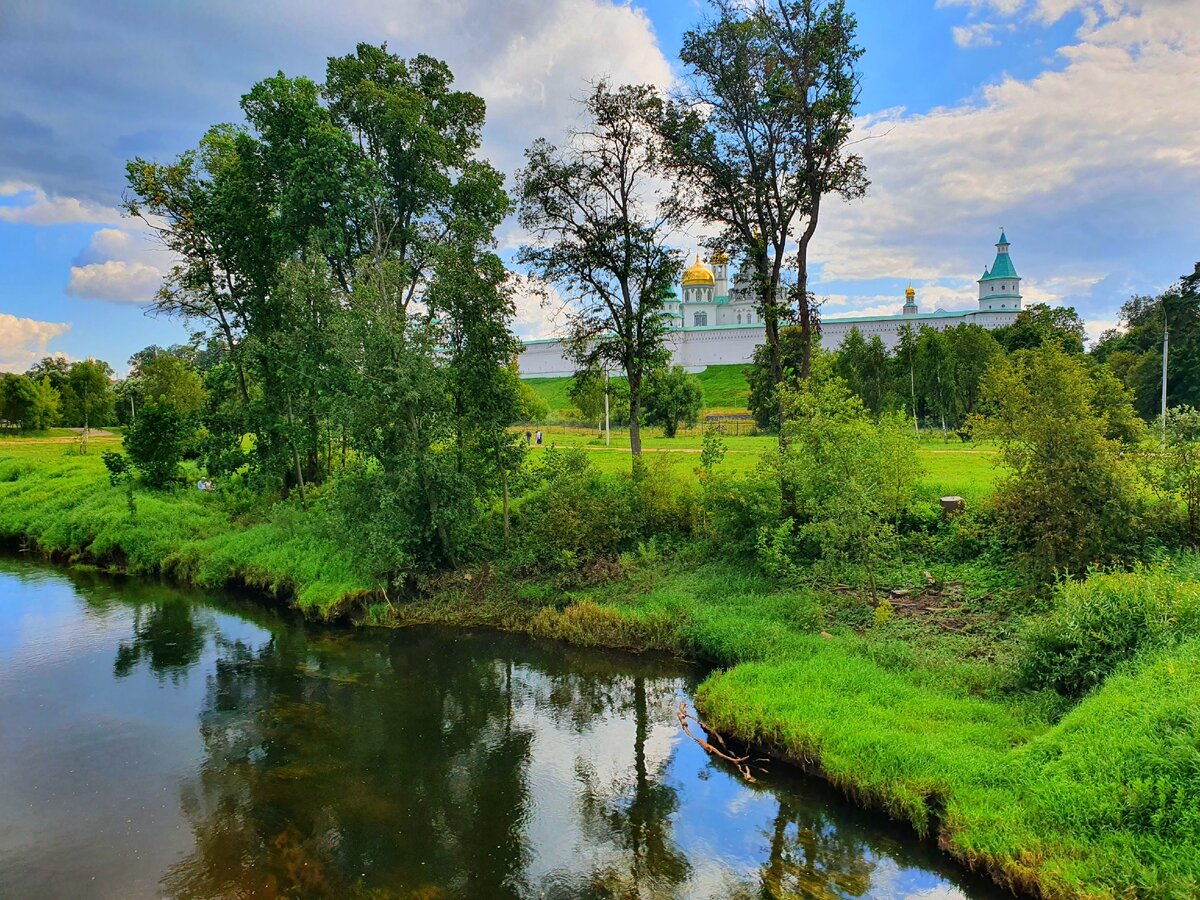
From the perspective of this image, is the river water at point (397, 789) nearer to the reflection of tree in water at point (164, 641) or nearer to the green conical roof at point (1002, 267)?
the reflection of tree in water at point (164, 641)

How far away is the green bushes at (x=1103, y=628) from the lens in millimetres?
9211

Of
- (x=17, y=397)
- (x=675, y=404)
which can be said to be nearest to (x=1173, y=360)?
(x=675, y=404)

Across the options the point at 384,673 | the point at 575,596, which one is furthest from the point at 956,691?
the point at 384,673

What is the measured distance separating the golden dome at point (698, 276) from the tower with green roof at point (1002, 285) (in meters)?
38.7

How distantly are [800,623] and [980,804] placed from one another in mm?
5863

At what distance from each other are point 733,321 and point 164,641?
98.9 meters

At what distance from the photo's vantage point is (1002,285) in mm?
91875

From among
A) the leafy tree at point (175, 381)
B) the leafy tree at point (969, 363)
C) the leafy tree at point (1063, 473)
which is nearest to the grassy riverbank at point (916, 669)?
the leafy tree at point (1063, 473)

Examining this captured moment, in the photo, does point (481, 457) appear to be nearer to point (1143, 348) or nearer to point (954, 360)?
point (954, 360)

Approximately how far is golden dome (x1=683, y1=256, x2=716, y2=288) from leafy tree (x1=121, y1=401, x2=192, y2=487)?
89.0m

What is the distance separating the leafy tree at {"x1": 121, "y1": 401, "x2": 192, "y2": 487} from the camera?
2686 centimetres

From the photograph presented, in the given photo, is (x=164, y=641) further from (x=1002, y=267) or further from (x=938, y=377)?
(x=1002, y=267)

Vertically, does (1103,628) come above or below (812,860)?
above

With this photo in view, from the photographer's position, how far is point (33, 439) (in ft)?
178
